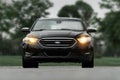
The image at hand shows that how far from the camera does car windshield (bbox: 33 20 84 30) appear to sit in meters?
18.1

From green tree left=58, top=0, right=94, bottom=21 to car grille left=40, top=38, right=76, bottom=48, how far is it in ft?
343

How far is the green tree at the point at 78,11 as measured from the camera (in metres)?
122

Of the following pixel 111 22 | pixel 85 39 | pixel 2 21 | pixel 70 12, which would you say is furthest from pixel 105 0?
pixel 85 39

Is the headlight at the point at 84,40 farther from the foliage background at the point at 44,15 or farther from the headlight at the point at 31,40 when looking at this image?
the foliage background at the point at 44,15

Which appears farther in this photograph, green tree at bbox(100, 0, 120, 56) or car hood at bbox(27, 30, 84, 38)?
green tree at bbox(100, 0, 120, 56)

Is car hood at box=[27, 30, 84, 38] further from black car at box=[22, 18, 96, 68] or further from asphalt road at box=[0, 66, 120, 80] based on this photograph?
asphalt road at box=[0, 66, 120, 80]

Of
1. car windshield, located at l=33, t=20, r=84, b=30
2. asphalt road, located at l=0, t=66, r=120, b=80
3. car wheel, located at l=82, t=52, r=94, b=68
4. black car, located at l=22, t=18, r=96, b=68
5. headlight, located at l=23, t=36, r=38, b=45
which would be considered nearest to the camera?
asphalt road, located at l=0, t=66, r=120, b=80

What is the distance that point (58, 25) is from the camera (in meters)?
18.2

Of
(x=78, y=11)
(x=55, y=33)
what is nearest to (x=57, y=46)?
(x=55, y=33)

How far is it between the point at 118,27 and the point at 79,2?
4446 cm

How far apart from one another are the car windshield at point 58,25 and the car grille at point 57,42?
1453 mm

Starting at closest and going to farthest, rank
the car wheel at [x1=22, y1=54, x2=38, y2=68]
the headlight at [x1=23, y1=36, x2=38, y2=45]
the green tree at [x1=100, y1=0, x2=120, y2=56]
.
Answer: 1. the headlight at [x1=23, y1=36, x2=38, y2=45]
2. the car wheel at [x1=22, y1=54, x2=38, y2=68]
3. the green tree at [x1=100, y1=0, x2=120, y2=56]

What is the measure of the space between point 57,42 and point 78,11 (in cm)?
10688

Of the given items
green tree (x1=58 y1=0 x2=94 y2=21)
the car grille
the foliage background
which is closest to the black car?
the car grille
